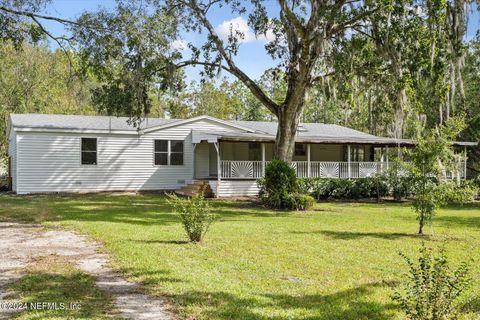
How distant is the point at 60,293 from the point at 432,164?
7.67 meters

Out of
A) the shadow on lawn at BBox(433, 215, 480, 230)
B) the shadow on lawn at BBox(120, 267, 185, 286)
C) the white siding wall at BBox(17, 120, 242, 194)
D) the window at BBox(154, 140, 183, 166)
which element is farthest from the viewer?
the window at BBox(154, 140, 183, 166)

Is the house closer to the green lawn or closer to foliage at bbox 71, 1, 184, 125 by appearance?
foliage at bbox 71, 1, 184, 125

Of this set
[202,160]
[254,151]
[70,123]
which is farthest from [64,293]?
[254,151]

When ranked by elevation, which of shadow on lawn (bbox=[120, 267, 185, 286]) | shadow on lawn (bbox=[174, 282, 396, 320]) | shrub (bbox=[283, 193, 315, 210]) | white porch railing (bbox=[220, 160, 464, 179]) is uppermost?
white porch railing (bbox=[220, 160, 464, 179])

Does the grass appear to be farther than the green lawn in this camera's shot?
No

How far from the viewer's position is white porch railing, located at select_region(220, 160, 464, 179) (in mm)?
21375

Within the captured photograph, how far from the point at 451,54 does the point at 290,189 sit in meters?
6.53

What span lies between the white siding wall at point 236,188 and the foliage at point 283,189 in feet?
15.3

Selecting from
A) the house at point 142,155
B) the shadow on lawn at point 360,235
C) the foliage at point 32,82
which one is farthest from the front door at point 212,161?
the shadow on lawn at point 360,235

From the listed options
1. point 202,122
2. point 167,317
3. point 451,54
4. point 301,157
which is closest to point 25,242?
point 167,317

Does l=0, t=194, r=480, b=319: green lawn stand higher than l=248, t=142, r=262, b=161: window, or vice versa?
l=248, t=142, r=262, b=161: window

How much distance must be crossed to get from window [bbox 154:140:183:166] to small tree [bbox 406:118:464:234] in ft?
46.5

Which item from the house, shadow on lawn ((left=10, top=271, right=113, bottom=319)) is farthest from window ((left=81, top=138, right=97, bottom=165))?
shadow on lawn ((left=10, top=271, right=113, bottom=319))

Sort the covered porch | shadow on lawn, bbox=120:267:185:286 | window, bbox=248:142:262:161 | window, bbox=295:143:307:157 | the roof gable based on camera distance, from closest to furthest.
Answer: shadow on lawn, bbox=120:267:185:286
the covered porch
the roof gable
window, bbox=248:142:262:161
window, bbox=295:143:307:157
